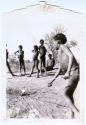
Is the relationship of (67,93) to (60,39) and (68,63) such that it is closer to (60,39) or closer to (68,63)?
(68,63)

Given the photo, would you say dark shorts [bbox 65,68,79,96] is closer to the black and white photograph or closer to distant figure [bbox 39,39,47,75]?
the black and white photograph

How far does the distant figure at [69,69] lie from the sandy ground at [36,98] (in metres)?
0.03

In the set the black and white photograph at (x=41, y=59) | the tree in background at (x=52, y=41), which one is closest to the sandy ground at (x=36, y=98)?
the black and white photograph at (x=41, y=59)

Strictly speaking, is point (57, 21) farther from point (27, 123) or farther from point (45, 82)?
point (27, 123)

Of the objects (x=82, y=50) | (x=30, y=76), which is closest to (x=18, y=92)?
(x=30, y=76)

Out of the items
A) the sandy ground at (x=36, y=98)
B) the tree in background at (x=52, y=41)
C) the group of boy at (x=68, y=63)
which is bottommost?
the sandy ground at (x=36, y=98)

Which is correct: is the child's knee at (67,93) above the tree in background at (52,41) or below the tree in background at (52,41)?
below

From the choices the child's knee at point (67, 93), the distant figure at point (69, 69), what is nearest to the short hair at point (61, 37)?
the distant figure at point (69, 69)

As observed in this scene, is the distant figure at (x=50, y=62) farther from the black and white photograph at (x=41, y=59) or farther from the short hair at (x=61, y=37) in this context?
the short hair at (x=61, y=37)

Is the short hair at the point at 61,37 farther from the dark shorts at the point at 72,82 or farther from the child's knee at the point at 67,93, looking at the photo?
the child's knee at the point at 67,93

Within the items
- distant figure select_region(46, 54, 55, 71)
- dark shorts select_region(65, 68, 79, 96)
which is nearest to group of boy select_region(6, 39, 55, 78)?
distant figure select_region(46, 54, 55, 71)

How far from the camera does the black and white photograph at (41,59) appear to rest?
1.60 m

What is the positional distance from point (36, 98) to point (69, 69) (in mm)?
273

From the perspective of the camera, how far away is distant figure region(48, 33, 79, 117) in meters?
1.59
